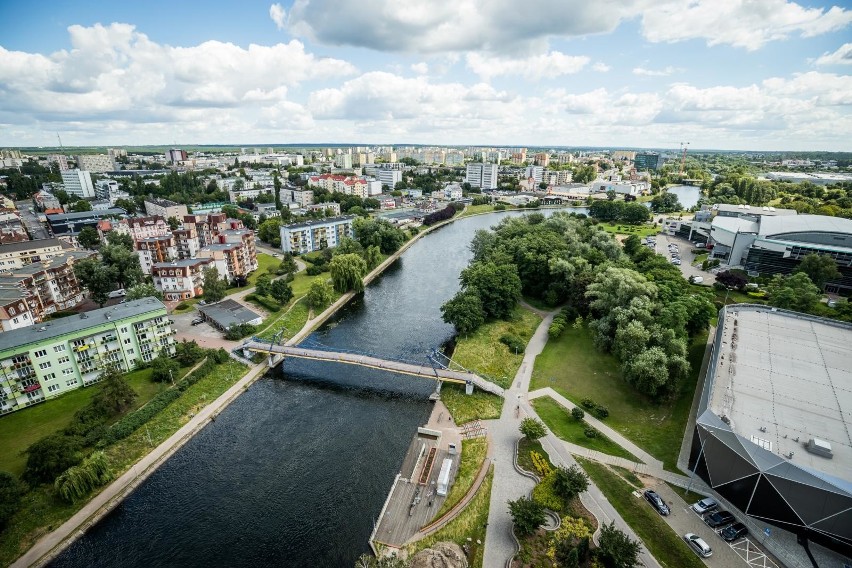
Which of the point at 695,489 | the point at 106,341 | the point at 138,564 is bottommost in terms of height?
the point at 138,564

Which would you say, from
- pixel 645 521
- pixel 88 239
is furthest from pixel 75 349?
pixel 88 239

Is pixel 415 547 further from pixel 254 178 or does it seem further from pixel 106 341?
pixel 254 178

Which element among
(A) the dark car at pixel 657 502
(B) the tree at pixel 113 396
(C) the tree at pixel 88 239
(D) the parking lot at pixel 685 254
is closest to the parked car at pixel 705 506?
(A) the dark car at pixel 657 502

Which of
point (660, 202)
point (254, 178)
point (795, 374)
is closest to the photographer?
point (795, 374)

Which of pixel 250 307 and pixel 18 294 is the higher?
pixel 18 294

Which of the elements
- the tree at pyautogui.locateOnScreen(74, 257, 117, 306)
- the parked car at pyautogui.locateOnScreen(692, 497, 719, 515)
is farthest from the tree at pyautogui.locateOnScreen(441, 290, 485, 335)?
the tree at pyautogui.locateOnScreen(74, 257, 117, 306)

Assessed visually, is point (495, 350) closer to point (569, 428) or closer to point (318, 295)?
point (569, 428)

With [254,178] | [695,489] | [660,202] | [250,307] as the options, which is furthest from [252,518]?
[254,178]
